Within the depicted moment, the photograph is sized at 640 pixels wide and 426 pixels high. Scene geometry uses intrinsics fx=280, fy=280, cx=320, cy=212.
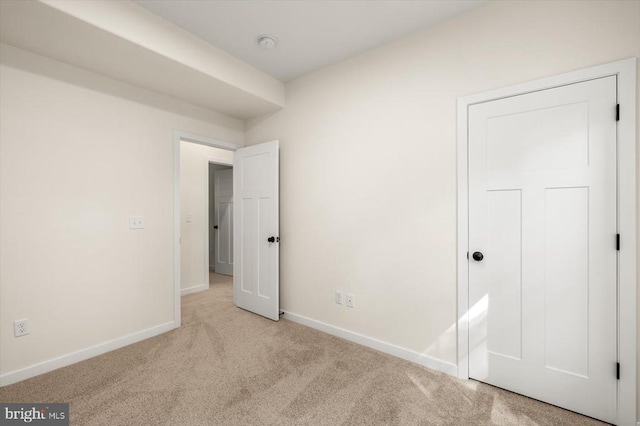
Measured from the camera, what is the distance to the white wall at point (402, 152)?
1.81 m

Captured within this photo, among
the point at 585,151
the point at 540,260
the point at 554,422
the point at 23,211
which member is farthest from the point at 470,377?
the point at 23,211

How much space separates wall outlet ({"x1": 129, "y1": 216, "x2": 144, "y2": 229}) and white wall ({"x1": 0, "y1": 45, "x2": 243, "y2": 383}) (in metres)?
0.05

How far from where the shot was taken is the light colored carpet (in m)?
1.69

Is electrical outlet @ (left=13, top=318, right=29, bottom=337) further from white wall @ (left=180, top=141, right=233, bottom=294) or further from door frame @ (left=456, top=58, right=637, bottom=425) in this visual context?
door frame @ (left=456, top=58, right=637, bottom=425)

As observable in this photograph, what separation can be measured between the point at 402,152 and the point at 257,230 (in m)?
1.91

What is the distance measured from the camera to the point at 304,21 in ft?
7.22

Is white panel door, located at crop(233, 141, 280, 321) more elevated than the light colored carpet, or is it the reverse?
white panel door, located at crop(233, 141, 280, 321)

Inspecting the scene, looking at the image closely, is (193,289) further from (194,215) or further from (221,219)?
(221,219)

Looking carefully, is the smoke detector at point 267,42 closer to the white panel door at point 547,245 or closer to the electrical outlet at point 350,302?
the white panel door at point 547,245

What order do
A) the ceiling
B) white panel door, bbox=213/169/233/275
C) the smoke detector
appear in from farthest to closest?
white panel door, bbox=213/169/233/275, the smoke detector, the ceiling

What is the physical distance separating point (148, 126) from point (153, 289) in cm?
166

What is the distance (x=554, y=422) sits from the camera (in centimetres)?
165

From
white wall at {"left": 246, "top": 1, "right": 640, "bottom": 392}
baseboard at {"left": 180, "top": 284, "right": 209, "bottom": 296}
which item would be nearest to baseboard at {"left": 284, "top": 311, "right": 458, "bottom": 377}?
white wall at {"left": 246, "top": 1, "right": 640, "bottom": 392}

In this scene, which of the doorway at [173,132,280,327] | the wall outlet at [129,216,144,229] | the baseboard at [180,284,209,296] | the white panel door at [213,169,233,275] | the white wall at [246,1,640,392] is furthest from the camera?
the white panel door at [213,169,233,275]
